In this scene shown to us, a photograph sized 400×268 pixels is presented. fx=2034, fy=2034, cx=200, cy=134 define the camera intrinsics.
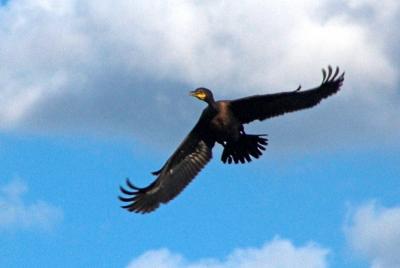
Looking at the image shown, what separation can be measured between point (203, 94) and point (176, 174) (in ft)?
7.76

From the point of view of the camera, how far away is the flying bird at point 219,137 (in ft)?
137

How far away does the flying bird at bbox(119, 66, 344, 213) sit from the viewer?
41.7 meters

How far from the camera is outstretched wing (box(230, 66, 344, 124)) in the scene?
41.9 meters

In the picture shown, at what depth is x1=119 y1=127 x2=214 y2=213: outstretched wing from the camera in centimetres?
4172

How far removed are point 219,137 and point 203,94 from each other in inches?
56.7

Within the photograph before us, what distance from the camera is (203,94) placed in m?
41.2

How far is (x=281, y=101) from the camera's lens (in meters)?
42.3

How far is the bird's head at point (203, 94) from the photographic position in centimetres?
4119

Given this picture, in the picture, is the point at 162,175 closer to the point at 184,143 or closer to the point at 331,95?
the point at 184,143

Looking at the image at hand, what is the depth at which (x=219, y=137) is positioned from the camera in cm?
4234

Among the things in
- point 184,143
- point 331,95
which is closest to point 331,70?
point 331,95

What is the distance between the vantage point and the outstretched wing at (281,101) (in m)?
41.9

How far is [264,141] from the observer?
42438 mm

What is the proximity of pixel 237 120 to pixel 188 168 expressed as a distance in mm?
1764
